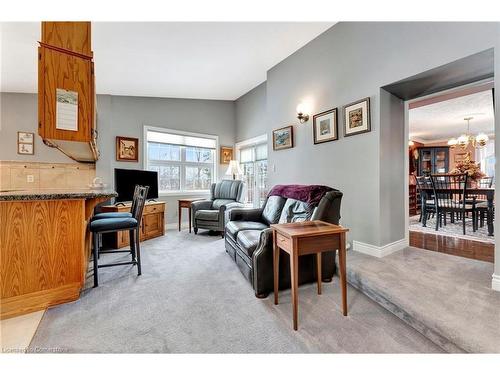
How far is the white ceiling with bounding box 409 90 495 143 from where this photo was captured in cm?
427

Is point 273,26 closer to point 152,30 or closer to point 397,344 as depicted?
point 152,30

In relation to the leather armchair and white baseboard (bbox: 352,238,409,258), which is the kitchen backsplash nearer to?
the leather armchair

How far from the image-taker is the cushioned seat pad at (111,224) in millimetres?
2228

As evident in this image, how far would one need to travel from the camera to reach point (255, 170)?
5.12m

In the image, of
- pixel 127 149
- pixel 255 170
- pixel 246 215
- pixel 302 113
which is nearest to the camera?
pixel 246 215

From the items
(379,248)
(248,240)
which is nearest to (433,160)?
(379,248)

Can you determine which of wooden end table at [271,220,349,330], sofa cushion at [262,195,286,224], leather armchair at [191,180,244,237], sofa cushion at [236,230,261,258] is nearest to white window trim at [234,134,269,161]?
leather armchair at [191,180,244,237]

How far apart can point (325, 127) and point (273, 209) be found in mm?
1327

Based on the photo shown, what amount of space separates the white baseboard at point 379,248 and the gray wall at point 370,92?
0.06 meters

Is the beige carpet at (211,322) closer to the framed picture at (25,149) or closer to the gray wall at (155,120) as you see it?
the gray wall at (155,120)

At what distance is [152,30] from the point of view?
269 centimetres

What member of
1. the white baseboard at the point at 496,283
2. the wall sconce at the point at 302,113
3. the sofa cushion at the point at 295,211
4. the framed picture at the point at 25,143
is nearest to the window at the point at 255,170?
the wall sconce at the point at 302,113

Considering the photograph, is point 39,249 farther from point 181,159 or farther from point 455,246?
point 455,246
